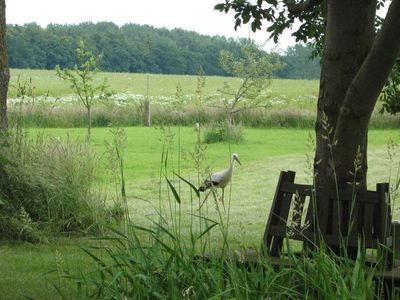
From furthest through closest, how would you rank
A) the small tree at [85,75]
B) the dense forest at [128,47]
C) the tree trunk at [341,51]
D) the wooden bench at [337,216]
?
1. the dense forest at [128,47]
2. the small tree at [85,75]
3. the tree trunk at [341,51]
4. the wooden bench at [337,216]

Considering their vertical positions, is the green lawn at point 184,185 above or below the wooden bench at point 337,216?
below

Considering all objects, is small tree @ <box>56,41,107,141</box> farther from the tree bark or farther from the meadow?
the tree bark

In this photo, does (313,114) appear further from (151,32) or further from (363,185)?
(151,32)

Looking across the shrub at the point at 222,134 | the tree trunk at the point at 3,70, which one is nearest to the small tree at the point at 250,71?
the shrub at the point at 222,134

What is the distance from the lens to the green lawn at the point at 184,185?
20.1 feet

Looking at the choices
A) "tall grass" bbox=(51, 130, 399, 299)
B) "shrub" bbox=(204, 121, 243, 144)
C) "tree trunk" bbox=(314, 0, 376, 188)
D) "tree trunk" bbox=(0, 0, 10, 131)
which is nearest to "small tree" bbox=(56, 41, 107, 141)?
"tree trunk" bbox=(0, 0, 10, 131)

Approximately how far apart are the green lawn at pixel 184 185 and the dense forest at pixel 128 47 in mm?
28440

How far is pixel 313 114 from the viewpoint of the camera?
28.9 meters

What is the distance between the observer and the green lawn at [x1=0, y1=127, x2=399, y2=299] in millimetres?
6117

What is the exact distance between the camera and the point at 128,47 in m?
58.9

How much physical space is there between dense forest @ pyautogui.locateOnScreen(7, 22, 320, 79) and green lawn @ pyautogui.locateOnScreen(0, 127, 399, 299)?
28.4 m

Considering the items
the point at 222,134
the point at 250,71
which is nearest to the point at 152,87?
the point at 250,71

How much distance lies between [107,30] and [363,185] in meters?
56.1

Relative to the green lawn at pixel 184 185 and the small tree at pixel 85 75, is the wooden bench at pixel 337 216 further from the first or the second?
the small tree at pixel 85 75
